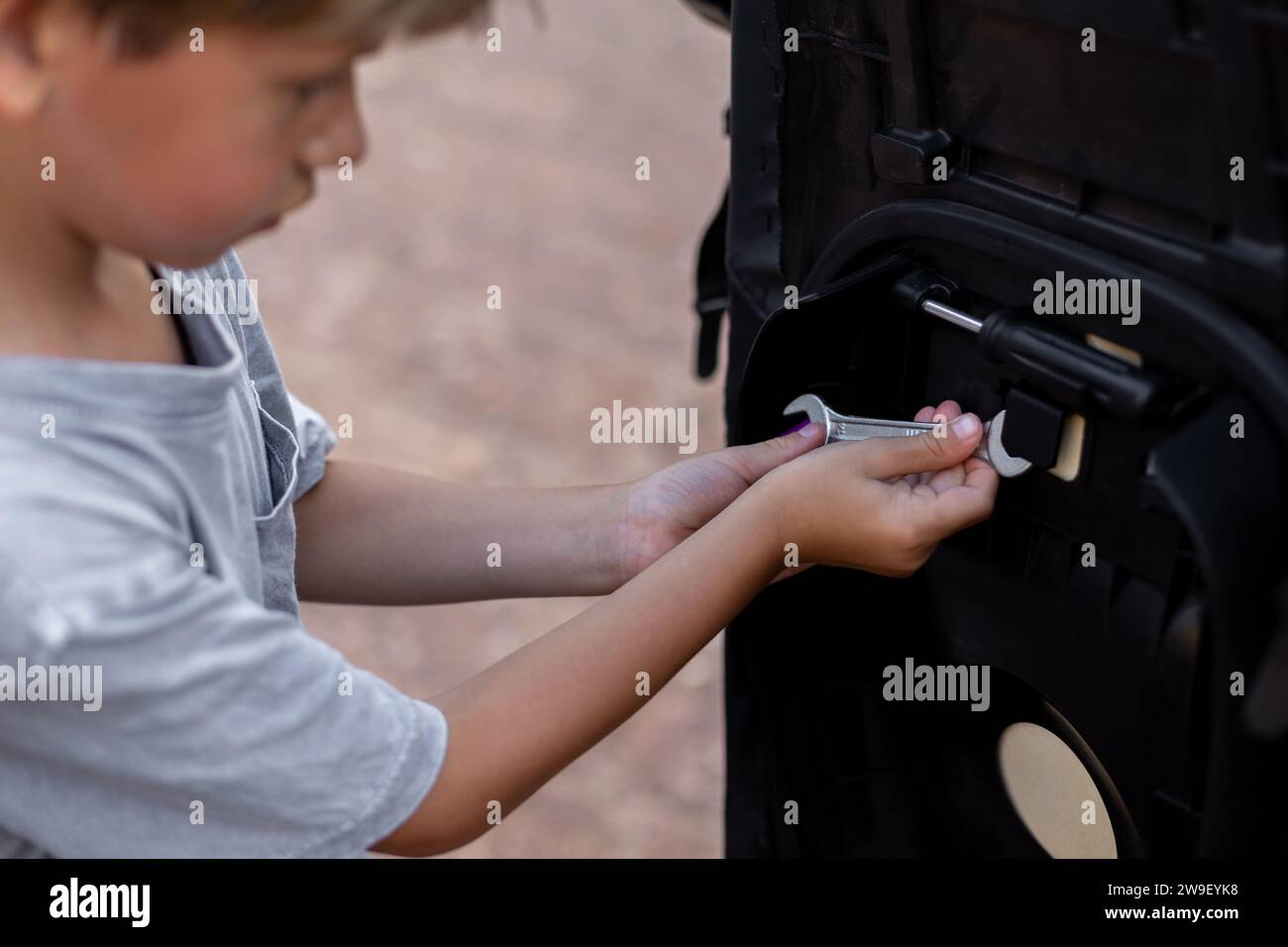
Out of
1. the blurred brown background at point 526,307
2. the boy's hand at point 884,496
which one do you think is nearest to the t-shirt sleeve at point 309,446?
the boy's hand at point 884,496

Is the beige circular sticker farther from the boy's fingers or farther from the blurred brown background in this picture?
the blurred brown background

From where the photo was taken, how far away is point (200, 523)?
986 millimetres

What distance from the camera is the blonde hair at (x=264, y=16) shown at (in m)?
0.84

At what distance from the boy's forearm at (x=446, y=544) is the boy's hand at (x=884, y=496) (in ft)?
0.77

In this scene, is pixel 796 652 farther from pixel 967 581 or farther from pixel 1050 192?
pixel 1050 192

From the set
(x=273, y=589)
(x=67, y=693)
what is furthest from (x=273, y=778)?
(x=273, y=589)

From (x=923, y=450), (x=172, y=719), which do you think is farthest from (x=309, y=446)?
(x=923, y=450)

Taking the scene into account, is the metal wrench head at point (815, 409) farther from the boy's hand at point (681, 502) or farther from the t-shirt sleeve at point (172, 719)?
the t-shirt sleeve at point (172, 719)

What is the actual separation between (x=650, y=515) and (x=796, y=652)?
0.22 meters

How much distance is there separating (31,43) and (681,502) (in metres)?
0.69

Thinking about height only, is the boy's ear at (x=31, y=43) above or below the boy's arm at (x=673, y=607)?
above

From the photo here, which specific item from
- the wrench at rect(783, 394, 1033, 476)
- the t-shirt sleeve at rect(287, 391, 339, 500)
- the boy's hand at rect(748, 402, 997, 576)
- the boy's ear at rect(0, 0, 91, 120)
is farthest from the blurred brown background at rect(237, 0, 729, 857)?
the boy's ear at rect(0, 0, 91, 120)

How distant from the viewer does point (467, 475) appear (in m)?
3.27

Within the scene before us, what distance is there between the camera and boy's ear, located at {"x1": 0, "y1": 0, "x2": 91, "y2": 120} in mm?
840
